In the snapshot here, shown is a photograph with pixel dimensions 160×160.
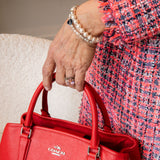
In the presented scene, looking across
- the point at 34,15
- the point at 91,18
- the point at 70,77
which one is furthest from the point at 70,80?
the point at 34,15

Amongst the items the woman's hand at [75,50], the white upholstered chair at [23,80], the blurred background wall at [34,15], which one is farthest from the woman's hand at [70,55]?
the blurred background wall at [34,15]

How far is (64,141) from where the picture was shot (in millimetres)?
526

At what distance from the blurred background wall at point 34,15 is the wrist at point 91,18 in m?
0.97

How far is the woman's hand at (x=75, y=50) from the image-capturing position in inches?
14.7

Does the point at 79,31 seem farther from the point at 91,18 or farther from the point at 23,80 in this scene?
the point at 23,80

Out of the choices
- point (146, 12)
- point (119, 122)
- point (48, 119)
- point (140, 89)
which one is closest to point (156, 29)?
point (146, 12)

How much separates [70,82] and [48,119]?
0.21 metres

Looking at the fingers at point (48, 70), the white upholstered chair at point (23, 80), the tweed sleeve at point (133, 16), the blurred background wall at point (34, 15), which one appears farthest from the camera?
the blurred background wall at point (34, 15)

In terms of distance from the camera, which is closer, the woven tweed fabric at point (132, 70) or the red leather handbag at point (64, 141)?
the woven tweed fabric at point (132, 70)

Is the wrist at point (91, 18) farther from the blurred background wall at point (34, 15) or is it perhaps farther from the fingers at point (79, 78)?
the blurred background wall at point (34, 15)

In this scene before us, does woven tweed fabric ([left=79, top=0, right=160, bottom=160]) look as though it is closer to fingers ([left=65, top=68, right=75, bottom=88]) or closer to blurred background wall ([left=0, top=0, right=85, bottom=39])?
fingers ([left=65, top=68, right=75, bottom=88])

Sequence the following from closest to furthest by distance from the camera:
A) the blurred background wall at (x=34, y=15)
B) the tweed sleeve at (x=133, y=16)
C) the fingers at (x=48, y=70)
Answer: the tweed sleeve at (x=133, y=16) < the fingers at (x=48, y=70) < the blurred background wall at (x=34, y=15)

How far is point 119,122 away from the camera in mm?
521

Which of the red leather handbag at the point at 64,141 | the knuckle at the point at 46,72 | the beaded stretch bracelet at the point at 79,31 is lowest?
the red leather handbag at the point at 64,141
